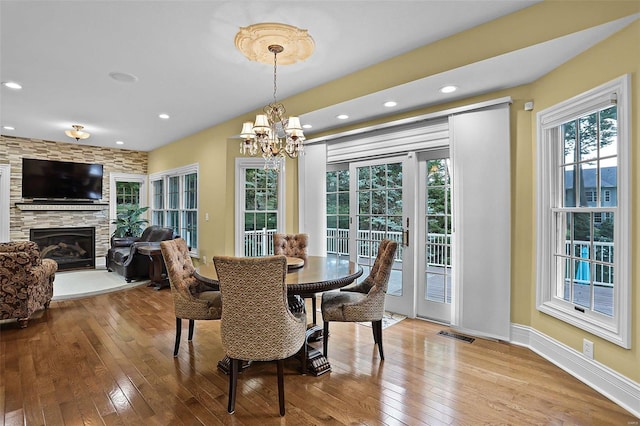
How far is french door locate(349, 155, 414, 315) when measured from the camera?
3.86 metres

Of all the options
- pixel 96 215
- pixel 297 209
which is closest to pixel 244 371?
pixel 297 209

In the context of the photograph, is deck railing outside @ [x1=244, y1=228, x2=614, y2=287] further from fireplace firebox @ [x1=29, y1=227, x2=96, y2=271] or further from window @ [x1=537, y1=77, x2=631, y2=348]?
fireplace firebox @ [x1=29, y1=227, x2=96, y2=271]

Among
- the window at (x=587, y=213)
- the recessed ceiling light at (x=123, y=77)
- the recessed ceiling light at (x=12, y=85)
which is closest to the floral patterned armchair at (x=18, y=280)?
the recessed ceiling light at (x=12, y=85)

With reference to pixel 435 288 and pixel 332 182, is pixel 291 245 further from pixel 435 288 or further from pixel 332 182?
pixel 435 288

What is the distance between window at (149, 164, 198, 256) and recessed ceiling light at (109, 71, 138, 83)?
2492 mm

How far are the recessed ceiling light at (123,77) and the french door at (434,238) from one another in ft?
11.1

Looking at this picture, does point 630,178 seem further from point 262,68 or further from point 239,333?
point 262,68

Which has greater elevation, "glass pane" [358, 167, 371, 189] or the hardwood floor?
"glass pane" [358, 167, 371, 189]

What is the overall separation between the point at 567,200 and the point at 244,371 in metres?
3.08

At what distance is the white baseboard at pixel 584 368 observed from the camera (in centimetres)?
211

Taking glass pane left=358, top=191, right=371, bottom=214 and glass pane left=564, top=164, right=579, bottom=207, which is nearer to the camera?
glass pane left=564, top=164, right=579, bottom=207

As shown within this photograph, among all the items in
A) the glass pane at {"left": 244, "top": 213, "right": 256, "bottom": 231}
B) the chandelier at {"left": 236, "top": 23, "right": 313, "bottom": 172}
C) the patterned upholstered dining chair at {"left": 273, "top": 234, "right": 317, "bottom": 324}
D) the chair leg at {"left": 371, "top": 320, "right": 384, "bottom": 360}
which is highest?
the chandelier at {"left": 236, "top": 23, "right": 313, "bottom": 172}

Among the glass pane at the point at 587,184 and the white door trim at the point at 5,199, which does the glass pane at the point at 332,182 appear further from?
the white door trim at the point at 5,199

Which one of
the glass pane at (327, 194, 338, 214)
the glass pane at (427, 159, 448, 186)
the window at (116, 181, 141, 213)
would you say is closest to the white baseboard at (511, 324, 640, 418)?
the glass pane at (427, 159, 448, 186)
